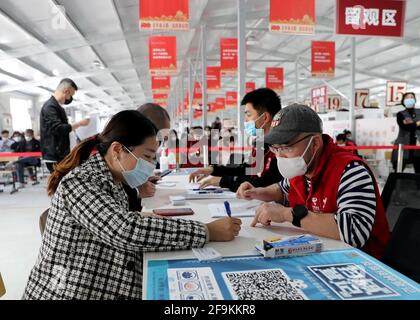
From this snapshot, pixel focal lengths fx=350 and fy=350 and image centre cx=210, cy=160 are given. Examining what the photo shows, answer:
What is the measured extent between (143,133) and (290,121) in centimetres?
62

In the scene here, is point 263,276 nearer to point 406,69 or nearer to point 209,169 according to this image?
point 209,169

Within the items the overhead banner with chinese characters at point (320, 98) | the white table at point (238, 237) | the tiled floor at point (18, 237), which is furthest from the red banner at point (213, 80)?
the white table at point (238, 237)

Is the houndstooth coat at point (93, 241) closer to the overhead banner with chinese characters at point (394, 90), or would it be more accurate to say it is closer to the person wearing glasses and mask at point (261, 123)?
the person wearing glasses and mask at point (261, 123)

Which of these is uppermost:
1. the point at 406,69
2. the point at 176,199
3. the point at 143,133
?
the point at 406,69

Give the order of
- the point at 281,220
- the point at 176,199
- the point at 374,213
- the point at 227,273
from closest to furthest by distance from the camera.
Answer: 1. the point at 227,273
2. the point at 374,213
3. the point at 281,220
4. the point at 176,199

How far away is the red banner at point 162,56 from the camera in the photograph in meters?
7.73

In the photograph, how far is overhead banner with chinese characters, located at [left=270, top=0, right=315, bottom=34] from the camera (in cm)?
471

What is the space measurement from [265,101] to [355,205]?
131cm

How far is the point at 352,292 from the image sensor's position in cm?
84

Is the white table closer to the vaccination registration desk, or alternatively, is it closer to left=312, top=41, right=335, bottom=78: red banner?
the vaccination registration desk

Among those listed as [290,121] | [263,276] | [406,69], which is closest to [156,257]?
[263,276]

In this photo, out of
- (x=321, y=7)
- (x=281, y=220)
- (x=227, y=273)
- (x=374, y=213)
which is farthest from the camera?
(x=321, y=7)

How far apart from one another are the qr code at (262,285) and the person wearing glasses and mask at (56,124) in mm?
3434

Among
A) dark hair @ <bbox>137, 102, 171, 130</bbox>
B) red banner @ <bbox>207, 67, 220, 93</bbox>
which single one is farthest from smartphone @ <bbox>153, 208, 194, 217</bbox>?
red banner @ <bbox>207, 67, 220, 93</bbox>
